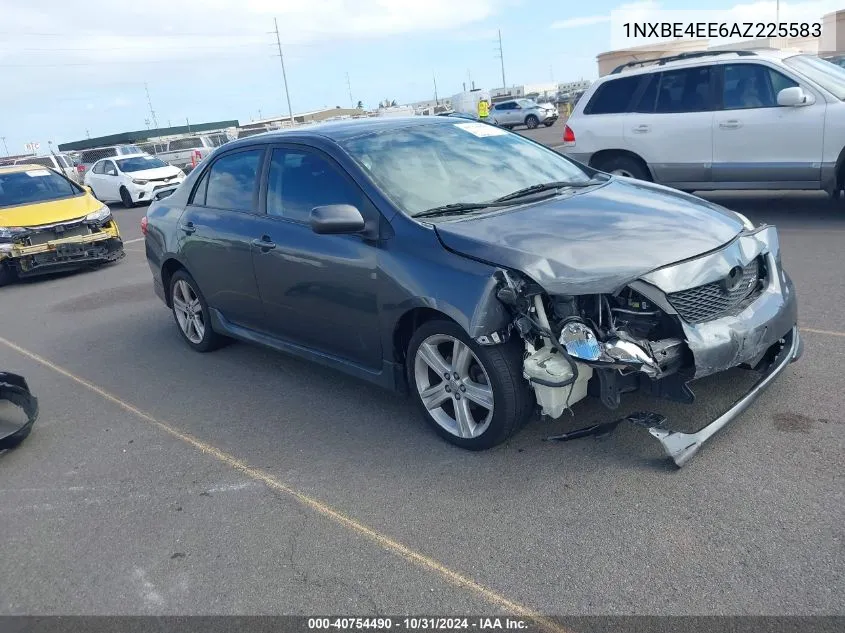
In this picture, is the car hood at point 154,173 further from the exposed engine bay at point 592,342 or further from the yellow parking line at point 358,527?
the exposed engine bay at point 592,342

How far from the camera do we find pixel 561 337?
365cm

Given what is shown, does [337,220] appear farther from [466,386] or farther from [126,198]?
[126,198]

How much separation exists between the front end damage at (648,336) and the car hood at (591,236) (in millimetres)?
80

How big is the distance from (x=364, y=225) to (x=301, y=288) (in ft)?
2.57

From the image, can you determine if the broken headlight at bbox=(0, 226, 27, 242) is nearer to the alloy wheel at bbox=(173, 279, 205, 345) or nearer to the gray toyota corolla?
the alloy wheel at bbox=(173, 279, 205, 345)

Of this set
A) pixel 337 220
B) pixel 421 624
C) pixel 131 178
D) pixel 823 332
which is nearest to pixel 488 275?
pixel 337 220

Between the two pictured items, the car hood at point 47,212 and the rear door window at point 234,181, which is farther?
the car hood at point 47,212

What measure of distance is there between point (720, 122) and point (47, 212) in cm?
923

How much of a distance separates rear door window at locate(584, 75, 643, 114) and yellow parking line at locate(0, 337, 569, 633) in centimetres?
738

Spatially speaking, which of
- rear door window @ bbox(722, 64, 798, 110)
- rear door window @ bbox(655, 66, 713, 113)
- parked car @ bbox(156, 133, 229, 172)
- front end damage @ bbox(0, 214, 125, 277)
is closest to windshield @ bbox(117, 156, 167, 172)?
parked car @ bbox(156, 133, 229, 172)

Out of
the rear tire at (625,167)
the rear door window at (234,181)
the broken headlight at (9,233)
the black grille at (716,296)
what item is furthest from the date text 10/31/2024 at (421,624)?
the broken headlight at (9,233)

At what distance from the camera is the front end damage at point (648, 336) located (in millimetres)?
3563

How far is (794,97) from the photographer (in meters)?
8.41

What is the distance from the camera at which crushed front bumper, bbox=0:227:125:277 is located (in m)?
10.5
